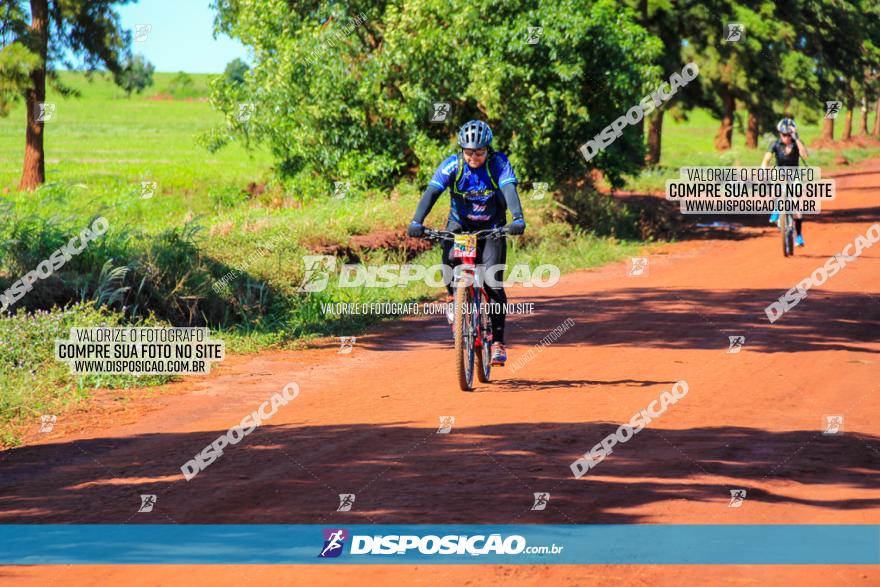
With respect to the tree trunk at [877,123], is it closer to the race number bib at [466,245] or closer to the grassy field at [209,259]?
the grassy field at [209,259]

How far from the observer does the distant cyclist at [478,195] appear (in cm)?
1070

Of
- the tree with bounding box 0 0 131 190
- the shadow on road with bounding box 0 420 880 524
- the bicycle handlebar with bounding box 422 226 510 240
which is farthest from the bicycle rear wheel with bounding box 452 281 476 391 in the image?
the tree with bounding box 0 0 131 190

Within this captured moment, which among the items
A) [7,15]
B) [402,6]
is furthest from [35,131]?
[402,6]

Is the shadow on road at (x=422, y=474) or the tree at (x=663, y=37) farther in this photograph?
the tree at (x=663, y=37)

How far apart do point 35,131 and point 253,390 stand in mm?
26606

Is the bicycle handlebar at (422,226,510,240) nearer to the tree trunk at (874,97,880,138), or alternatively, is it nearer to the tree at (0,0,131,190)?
the tree at (0,0,131,190)

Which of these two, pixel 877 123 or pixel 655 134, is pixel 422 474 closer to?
pixel 655 134

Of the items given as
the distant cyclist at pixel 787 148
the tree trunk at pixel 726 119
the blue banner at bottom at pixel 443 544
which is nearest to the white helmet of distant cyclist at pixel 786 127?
the distant cyclist at pixel 787 148

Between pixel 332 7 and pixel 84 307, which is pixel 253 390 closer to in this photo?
pixel 84 307

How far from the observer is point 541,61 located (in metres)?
23.9

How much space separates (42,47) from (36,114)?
81.8 inches

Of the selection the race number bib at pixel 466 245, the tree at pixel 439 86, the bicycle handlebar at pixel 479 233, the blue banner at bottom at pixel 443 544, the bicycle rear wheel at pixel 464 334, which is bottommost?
the blue banner at bottom at pixel 443 544

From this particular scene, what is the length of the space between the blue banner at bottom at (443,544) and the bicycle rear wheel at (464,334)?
4110 millimetres

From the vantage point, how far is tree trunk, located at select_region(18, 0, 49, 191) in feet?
115
